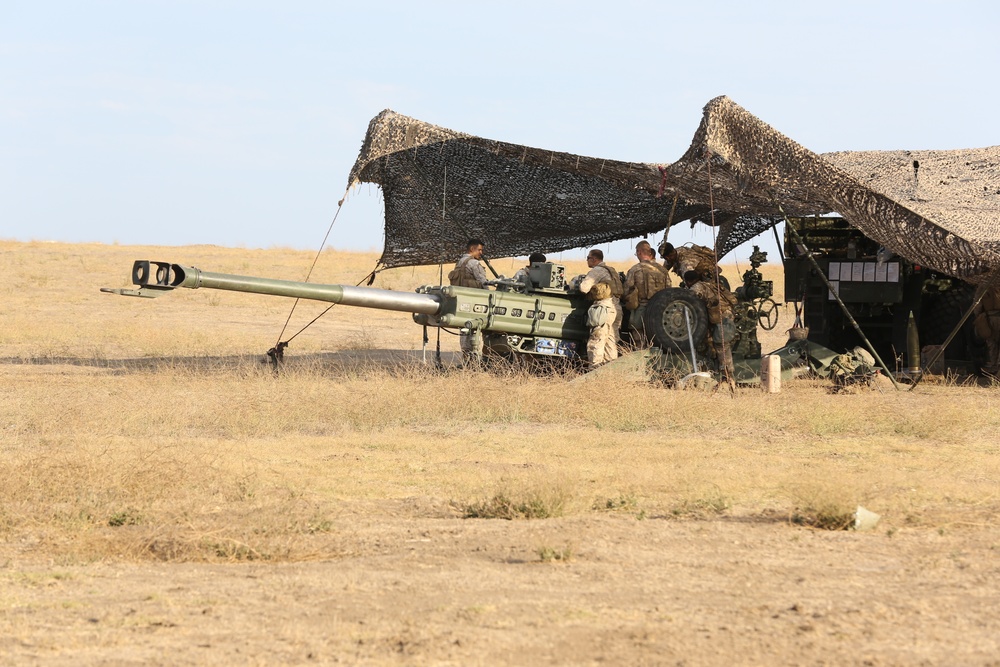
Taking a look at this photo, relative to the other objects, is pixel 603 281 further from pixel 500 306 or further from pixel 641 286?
pixel 500 306

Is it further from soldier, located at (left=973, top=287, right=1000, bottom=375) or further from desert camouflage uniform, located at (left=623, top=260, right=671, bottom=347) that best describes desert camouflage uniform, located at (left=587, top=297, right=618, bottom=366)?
soldier, located at (left=973, top=287, right=1000, bottom=375)

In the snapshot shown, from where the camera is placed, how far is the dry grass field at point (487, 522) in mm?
5230

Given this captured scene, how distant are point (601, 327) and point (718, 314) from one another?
4.70 ft

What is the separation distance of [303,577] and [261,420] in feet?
18.7

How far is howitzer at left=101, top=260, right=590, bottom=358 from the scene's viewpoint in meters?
14.1

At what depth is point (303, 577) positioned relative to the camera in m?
6.26

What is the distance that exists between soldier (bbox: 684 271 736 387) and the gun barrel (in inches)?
129

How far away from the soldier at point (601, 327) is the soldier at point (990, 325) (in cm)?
505

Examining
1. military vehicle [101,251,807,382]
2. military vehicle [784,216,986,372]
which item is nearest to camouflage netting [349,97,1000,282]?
military vehicle [784,216,986,372]

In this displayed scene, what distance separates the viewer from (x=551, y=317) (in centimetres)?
1523

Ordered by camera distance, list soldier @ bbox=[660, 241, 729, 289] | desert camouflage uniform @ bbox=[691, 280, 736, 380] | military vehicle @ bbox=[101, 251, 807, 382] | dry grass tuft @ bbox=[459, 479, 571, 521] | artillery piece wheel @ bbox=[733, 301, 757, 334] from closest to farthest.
A: dry grass tuft @ bbox=[459, 479, 571, 521] < military vehicle @ bbox=[101, 251, 807, 382] < desert camouflage uniform @ bbox=[691, 280, 736, 380] < artillery piece wheel @ bbox=[733, 301, 757, 334] < soldier @ bbox=[660, 241, 729, 289]

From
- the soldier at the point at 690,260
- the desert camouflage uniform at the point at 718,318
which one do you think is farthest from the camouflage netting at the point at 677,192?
the desert camouflage uniform at the point at 718,318

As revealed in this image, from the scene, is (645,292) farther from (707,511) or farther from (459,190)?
(707,511)

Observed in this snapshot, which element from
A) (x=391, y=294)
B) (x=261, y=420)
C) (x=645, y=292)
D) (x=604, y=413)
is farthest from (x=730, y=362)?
(x=261, y=420)
